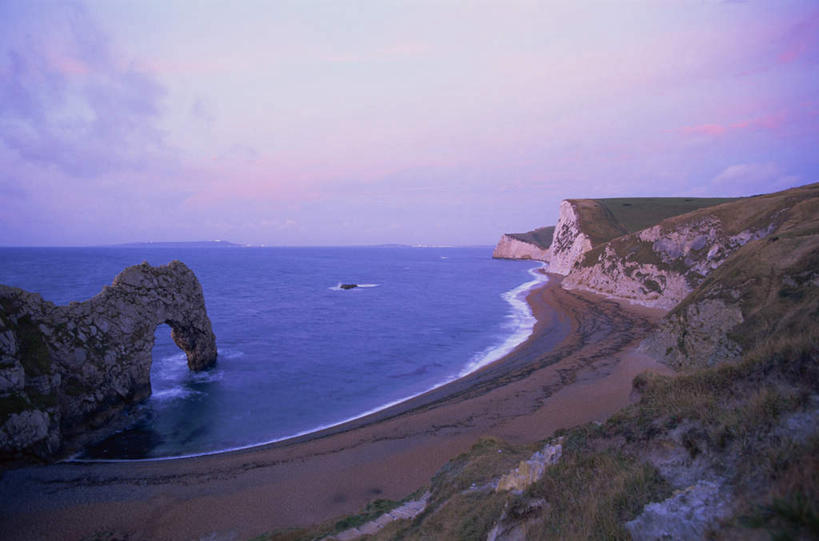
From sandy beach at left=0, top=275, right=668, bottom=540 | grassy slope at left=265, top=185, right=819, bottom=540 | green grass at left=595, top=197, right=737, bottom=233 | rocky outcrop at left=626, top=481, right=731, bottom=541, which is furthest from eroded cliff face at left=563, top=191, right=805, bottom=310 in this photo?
rocky outcrop at left=626, top=481, right=731, bottom=541

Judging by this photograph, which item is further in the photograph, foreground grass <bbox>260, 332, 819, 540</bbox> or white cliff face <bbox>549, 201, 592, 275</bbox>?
white cliff face <bbox>549, 201, 592, 275</bbox>

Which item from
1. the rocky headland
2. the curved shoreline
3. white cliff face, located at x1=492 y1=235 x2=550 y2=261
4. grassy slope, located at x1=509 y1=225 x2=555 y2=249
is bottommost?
the curved shoreline

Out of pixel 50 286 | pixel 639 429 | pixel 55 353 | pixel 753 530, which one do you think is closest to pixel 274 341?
pixel 55 353

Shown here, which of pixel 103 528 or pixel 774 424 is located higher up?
pixel 774 424

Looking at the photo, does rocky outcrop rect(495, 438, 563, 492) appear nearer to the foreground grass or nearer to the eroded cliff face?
the foreground grass

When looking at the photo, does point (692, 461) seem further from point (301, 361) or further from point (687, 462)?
point (301, 361)

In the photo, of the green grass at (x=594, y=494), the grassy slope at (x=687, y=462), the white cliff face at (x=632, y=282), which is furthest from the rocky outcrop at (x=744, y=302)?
the white cliff face at (x=632, y=282)

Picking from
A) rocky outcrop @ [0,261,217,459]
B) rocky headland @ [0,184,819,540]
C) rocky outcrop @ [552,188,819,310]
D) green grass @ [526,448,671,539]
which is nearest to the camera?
rocky headland @ [0,184,819,540]

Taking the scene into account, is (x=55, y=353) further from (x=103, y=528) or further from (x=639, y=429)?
(x=639, y=429)

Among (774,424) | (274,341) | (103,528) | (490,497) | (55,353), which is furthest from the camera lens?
(274,341)
